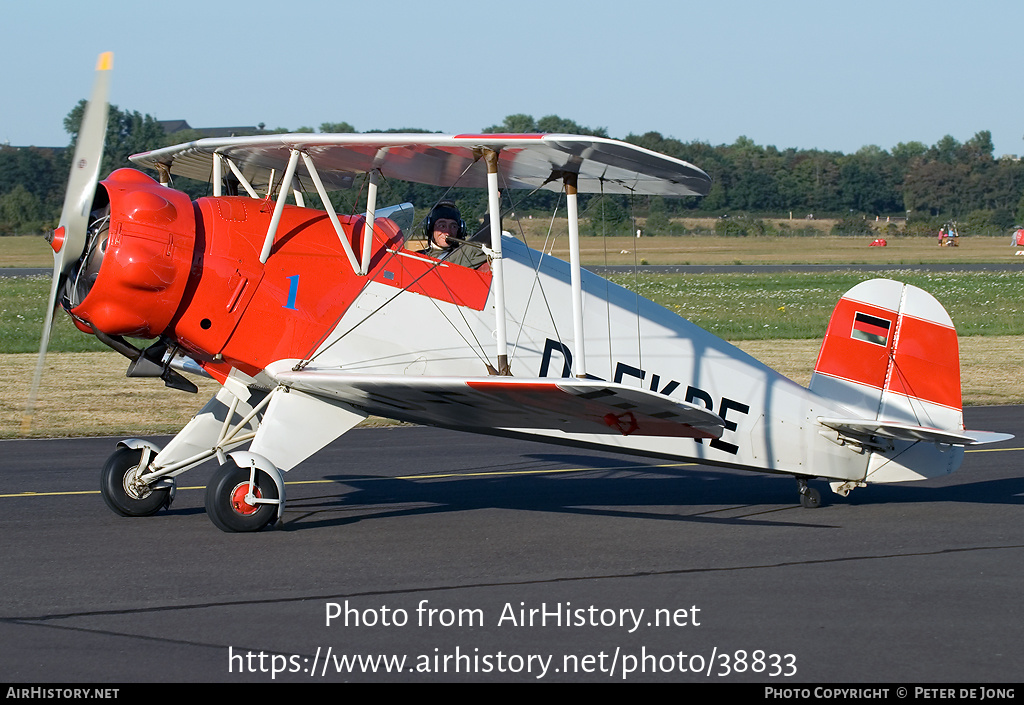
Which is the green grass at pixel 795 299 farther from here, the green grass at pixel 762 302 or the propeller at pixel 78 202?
the propeller at pixel 78 202

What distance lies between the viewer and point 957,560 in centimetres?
702

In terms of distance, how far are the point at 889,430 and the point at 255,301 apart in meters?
4.55

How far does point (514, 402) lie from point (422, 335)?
3.74 ft

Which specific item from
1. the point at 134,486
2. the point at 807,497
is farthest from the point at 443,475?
the point at 807,497

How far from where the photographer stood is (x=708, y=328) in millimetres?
23688

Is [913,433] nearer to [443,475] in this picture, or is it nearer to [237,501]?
[443,475]

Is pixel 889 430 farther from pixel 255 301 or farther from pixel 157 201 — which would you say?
pixel 157 201

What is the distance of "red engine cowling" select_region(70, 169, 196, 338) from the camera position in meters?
7.09

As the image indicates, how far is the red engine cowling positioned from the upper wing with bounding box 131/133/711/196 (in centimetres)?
74

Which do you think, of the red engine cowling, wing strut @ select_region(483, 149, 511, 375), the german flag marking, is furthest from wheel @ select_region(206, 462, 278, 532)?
the german flag marking

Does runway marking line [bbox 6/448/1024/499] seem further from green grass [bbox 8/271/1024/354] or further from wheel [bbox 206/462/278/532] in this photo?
green grass [bbox 8/271/1024/354]

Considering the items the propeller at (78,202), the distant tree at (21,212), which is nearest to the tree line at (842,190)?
the distant tree at (21,212)

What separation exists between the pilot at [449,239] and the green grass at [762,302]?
9677 millimetres

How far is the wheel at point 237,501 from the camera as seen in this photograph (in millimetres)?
7172
